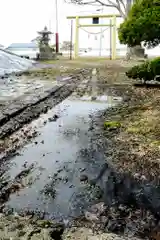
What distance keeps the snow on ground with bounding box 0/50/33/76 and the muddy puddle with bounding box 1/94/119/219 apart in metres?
8.74

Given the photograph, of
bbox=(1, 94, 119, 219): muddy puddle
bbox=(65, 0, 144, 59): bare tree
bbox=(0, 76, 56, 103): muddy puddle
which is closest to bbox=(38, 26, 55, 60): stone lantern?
bbox=(65, 0, 144, 59): bare tree

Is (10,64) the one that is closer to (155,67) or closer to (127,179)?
(155,67)

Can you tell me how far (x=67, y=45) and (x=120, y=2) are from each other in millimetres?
7945

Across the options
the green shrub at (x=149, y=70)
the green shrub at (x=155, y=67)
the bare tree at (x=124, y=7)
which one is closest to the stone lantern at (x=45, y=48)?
the bare tree at (x=124, y=7)

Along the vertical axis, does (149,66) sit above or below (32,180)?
above

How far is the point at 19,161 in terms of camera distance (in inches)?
158

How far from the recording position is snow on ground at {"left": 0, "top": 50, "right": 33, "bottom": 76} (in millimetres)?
14375

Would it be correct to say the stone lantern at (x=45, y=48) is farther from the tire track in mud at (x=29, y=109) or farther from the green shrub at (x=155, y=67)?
the green shrub at (x=155, y=67)

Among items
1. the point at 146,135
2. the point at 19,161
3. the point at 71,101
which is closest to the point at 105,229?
the point at 19,161

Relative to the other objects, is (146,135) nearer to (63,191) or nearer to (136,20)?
(63,191)

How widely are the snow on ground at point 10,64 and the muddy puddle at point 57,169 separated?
8739mm

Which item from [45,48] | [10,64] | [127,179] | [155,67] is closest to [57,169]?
[127,179]

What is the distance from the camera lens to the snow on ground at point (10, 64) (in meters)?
14.4

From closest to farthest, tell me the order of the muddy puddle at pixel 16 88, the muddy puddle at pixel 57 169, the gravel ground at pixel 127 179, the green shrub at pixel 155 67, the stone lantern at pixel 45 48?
the gravel ground at pixel 127 179
the muddy puddle at pixel 57 169
the muddy puddle at pixel 16 88
the green shrub at pixel 155 67
the stone lantern at pixel 45 48
